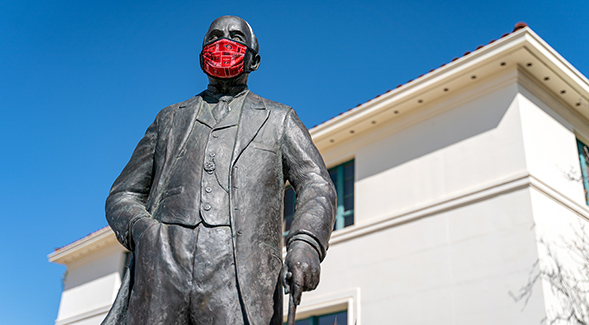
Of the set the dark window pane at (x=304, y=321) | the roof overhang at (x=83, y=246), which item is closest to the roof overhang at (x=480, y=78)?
the dark window pane at (x=304, y=321)

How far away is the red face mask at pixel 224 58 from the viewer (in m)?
3.20

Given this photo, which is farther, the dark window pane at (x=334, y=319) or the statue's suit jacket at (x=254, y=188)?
the dark window pane at (x=334, y=319)

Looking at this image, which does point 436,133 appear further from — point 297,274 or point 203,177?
point 297,274

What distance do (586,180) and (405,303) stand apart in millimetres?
4254

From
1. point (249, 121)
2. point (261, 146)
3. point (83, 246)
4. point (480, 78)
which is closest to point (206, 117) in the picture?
point (249, 121)

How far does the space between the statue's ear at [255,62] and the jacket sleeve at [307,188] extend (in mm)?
308

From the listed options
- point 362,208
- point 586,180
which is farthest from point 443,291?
point 586,180

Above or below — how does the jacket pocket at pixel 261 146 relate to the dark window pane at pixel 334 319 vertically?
below

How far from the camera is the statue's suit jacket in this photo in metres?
2.74

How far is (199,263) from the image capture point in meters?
2.69

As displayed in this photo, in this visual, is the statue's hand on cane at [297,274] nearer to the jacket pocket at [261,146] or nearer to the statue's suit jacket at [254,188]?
the statue's suit jacket at [254,188]

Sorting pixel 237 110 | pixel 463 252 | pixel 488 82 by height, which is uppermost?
pixel 488 82

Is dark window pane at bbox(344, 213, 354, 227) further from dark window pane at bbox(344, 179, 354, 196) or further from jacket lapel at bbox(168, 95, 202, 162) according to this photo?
jacket lapel at bbox(168, 95, 202, 162)

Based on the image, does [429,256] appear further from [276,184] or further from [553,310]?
[276,184]
